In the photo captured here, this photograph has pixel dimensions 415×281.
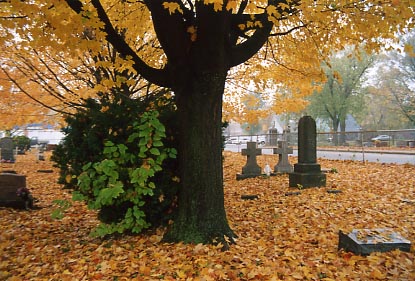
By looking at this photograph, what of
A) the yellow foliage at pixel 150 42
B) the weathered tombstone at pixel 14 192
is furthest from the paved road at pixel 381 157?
the weathered tombstone at pixel 14 192

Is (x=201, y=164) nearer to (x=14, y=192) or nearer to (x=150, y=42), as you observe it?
(x=14, y=192)

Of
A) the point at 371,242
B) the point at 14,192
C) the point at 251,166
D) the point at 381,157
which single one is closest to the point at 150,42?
the point at 251,166

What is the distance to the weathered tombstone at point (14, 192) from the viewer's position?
A: 776cm

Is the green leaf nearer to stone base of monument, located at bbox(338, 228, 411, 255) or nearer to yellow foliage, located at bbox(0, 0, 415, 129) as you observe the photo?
yellow foliage, located at bbox(0, 0, 415, 129)

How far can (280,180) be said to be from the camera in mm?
10430

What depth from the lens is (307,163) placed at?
9.16 m

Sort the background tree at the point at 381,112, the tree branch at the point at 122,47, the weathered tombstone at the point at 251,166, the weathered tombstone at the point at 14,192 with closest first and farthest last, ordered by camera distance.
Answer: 1. the tree branch at the point at 122,47
2. the weathered tombstone at the point at 14,192
3. the weathered tombstone at the point at 251,166
4. the background tree at the point at 381,112

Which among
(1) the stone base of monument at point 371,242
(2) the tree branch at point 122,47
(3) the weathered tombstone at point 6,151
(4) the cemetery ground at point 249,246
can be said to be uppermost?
(2) the tree branch at point 122,47

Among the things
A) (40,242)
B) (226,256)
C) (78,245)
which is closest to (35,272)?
(78,245)

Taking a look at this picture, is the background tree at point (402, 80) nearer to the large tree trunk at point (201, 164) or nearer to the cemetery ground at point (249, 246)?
the cemetery ground at point (249, 246)

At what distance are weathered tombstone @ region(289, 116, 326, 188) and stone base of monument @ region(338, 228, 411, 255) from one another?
437cm

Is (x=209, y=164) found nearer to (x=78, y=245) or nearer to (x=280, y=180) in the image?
(x=78, y=245)

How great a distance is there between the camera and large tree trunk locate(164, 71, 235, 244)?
16.1ft

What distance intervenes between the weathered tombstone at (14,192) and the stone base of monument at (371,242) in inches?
276
